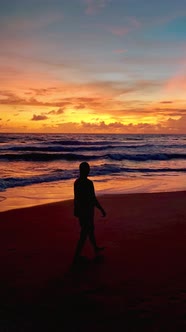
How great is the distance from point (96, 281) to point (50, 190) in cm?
1014

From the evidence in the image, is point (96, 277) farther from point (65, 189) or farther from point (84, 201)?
point (65, 189)

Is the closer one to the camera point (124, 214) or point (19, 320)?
point (19, 320)

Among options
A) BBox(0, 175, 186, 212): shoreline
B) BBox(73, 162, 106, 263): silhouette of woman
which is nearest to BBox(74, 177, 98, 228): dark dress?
BBox(73, 162, 106, 263): silhouette of woman

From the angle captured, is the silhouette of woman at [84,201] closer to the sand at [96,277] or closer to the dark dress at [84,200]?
the dark dress at [84,200]

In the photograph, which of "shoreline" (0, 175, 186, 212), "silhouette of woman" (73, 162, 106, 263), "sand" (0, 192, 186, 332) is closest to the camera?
"sand" (0, 192, 186, 332)

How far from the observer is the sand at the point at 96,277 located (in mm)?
4316

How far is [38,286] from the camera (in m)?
5.23

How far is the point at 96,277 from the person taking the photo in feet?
18.2

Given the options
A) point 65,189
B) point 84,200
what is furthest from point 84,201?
point 65,189

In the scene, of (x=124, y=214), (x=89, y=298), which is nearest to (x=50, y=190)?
(x=124, y=214)

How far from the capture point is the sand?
4316mm

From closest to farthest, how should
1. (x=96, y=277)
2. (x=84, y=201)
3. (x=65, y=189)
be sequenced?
(x=96, y=277), (x=84, y=201), (x=65, y=189)

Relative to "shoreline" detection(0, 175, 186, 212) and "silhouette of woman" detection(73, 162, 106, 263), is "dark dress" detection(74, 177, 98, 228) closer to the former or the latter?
"silhouette of woman" detection(73, 162, 106, 263)

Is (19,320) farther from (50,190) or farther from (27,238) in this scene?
(50,190)
